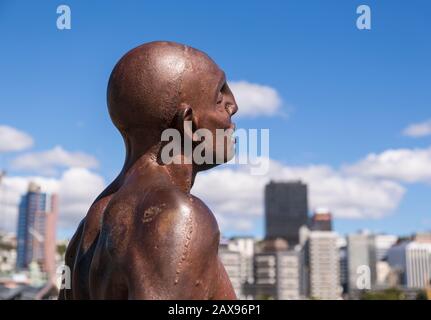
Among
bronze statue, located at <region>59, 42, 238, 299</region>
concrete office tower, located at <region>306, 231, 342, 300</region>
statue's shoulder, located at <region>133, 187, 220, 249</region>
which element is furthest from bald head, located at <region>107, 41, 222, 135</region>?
concrete office tower, located at <region>306, 231, 342, 300</region>

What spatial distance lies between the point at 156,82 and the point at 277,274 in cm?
16163

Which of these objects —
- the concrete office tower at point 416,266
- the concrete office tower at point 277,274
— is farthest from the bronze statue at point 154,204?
the concrete office tower at point 416,266

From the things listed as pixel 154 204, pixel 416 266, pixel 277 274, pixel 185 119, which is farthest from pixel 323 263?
pixel 154 204

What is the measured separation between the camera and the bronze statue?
3734mm

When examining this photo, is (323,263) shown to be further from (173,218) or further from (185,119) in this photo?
(173,218)

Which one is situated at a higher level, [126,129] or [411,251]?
[411,251]

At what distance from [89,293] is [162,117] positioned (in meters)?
1.29

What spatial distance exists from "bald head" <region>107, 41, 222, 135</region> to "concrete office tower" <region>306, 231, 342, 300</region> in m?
167

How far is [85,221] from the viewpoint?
15.7 feet

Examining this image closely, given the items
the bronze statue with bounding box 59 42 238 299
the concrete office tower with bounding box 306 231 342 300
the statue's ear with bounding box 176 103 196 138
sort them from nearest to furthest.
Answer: the bronze statue with bounding box 59 42 238 299 → the statue's ear with bounding box 176 103 196 138 → the concrete office tower with bounding box 306 231 342 300

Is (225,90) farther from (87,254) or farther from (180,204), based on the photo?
(87,254)

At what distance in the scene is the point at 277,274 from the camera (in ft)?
534

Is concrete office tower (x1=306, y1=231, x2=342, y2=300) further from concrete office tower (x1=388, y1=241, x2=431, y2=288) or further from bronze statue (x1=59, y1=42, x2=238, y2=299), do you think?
bronze statue (x1=59, y1=42, x2=238, y2=299)
